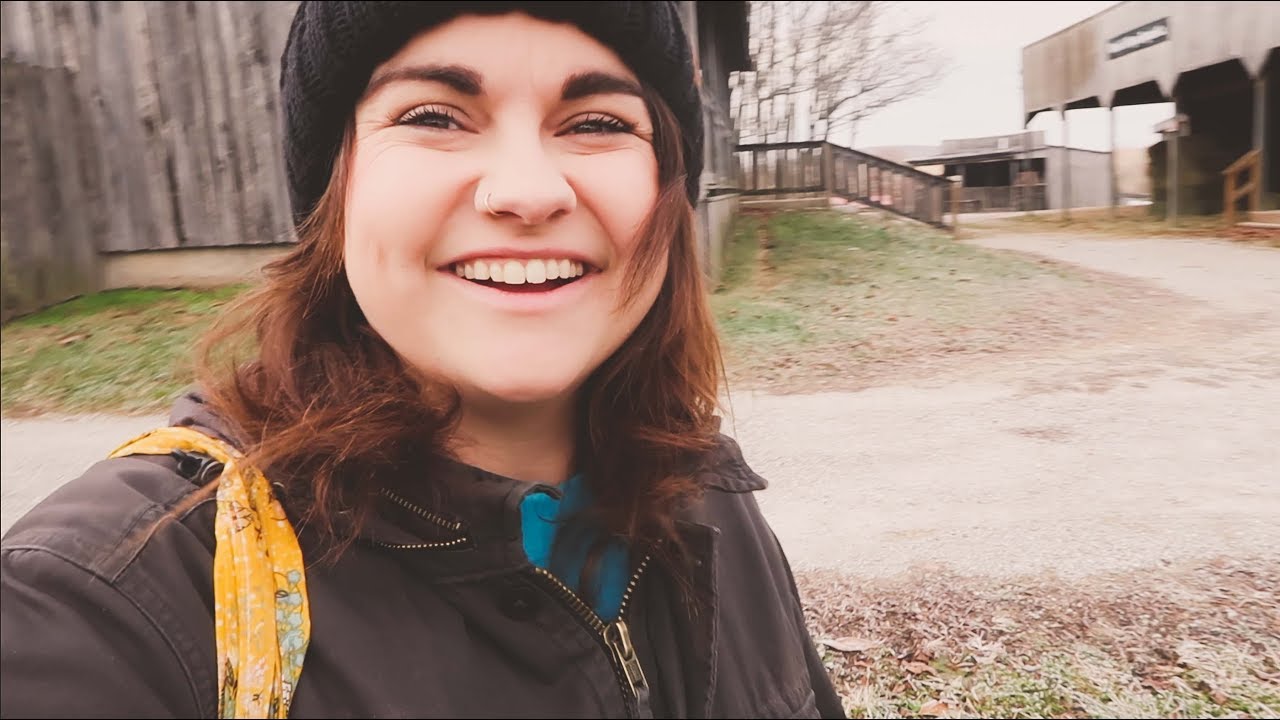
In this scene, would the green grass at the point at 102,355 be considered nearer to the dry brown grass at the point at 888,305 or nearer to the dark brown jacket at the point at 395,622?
the dry brown grass at the point at 888,305

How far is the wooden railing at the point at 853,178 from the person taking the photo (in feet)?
4.19

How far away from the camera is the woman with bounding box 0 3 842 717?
71cm

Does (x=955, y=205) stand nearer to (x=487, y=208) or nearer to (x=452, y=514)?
(x=487, y=208)

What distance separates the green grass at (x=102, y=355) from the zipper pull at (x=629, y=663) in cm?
156

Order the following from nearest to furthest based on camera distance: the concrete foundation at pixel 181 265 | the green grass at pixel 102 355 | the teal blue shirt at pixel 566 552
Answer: the teal blue shirt at pixel 566 552 → the green grass at pixel 102 355 → the concrete foundation at pixel 181 265

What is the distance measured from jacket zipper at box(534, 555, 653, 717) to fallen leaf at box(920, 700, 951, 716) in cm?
42

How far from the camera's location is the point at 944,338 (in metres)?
1.27

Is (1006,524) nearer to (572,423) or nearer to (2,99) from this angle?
(572,423)

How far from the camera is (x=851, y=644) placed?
1320 mm

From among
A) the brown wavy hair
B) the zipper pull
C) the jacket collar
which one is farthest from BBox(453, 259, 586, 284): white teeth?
the zipper pull

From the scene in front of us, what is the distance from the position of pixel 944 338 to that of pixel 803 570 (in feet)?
1.54

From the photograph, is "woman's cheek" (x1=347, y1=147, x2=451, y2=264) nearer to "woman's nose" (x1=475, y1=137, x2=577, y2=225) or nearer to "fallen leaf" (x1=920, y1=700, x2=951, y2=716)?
"woman's nose" (x1=475, y1=137, x2=577, y2=225)

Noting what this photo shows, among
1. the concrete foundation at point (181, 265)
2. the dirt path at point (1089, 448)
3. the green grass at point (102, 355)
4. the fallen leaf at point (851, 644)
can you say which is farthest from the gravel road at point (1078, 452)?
the concrete foundation at point (181, 265)

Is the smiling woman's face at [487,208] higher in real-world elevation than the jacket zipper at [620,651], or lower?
higher
